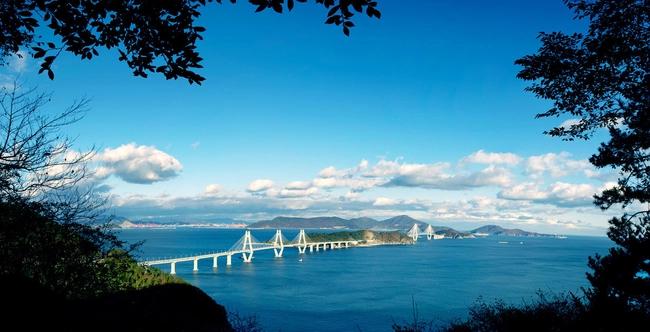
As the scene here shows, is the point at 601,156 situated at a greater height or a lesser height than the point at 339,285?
greater

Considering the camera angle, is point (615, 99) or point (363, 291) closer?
point (615, 99)

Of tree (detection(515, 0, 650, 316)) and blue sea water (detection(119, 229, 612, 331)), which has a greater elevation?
tree (detection(515, 0, 650, 316))

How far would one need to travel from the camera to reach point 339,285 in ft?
229

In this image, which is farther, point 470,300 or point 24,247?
point 470,300

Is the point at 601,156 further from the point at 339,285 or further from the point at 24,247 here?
the point at 339,285

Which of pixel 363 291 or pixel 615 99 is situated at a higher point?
pixel 615 99

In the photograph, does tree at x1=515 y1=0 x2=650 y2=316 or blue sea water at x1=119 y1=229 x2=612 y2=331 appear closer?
tree at x1=515 y1=0 x2=650 y2=316

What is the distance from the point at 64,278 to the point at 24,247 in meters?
1.60

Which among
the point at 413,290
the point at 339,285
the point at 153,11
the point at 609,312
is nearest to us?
the point at 153,11

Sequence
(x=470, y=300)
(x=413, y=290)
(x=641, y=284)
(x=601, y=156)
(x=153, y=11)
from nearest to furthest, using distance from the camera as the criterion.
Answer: (x=153, y=11), (x=641, y=284), (x=601, y=156), (x=470, y=300), (x=413, y=290)

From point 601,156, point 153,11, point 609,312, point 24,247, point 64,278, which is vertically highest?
point 153,11

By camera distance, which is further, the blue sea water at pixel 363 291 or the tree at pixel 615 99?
the blue sea water at pixel 363 291

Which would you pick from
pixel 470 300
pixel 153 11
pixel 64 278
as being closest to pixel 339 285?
pixel 470 300

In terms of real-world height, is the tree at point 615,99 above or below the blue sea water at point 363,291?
above
